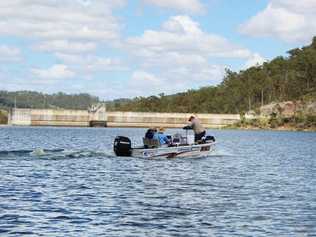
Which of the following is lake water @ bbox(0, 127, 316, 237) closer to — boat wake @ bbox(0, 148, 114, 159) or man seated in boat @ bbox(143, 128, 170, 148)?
man seated in boat @ bbox(143, 128, 170, 148)

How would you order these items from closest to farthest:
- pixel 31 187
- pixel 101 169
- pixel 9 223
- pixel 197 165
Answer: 1. pixel 9 223
2. pixel 31 187
3. pixel 101 169
4. pixel 197 165

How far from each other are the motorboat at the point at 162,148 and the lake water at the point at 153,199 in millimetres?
2486

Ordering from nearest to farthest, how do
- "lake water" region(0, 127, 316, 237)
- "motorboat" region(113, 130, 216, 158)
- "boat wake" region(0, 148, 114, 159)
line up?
"lake water" region(0, 127, 316, 237) → "motorboat" region(113, 130, 216, 158) → "boat wake" region(0, 148, 114, 159)

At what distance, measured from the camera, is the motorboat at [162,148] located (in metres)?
64.0

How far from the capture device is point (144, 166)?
2282 inches

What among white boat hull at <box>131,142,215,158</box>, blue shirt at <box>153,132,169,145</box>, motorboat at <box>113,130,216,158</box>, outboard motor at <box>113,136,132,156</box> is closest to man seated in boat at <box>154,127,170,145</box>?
blue shirt at <box>153,132,169,145</box>


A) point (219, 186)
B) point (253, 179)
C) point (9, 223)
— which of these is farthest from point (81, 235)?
point (253, 179)

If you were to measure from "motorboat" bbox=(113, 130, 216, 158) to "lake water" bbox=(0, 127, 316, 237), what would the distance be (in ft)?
8.16

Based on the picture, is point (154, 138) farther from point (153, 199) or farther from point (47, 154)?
point (153, 199)

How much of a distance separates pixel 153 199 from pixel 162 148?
26.6 m

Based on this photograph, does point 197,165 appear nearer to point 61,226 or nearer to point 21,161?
point 21,161

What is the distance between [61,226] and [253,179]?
23235 millimetres

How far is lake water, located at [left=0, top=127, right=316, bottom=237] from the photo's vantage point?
95.3 feet

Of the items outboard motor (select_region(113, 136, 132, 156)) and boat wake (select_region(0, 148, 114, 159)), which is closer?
outboard motor (select_region(113, 136, 132, 156))
